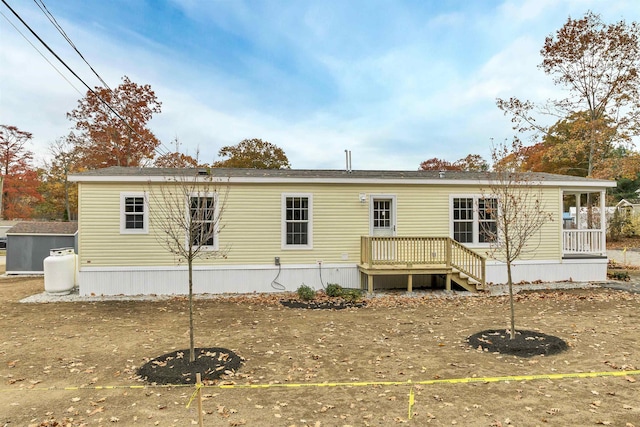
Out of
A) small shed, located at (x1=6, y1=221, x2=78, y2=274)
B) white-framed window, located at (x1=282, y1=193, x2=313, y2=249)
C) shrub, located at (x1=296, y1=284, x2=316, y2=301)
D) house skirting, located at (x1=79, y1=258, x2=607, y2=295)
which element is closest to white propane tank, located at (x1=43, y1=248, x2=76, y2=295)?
house skirting, located at (x1=79, y1=258, x2=607, y2=295)

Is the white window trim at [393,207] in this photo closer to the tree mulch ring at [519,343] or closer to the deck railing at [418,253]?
the deck railing at [418,253]

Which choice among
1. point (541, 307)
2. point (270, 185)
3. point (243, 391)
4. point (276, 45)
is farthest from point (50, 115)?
point (541, 307)

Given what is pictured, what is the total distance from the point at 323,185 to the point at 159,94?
21.1 metres

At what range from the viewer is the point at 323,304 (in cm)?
969

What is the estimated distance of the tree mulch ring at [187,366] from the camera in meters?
4.86

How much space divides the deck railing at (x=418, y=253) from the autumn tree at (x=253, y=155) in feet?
84.6

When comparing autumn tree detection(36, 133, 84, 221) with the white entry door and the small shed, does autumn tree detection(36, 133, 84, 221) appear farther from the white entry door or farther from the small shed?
the white entry door

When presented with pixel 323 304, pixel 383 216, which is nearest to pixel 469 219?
pixel 383 216

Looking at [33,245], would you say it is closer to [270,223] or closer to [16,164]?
[270,223]

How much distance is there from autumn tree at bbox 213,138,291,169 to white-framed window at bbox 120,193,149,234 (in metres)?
24.5

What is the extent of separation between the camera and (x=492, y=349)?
19.4 feet

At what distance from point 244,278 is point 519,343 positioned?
766 cm

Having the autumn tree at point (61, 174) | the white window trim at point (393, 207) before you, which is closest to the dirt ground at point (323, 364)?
the white window trim at point (393, 207)

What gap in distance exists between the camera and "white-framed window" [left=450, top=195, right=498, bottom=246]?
1198 cm
